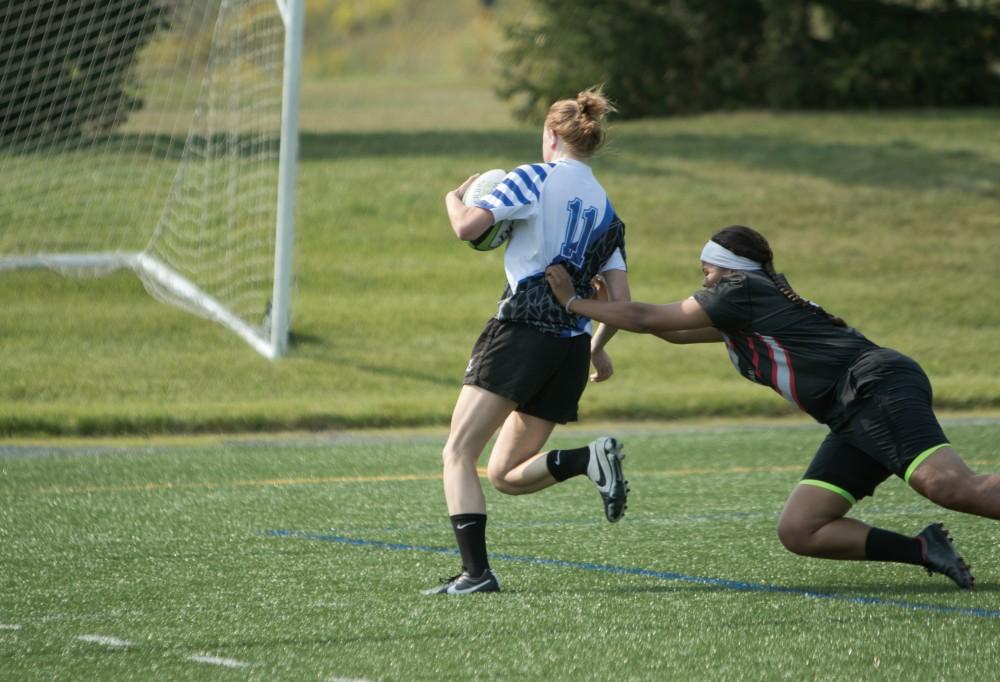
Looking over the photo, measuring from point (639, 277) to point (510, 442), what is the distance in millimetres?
11468

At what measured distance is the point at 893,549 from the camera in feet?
19.0

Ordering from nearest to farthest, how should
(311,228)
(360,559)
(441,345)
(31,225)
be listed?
(360,559), (441,345), (31,225), (311,228)

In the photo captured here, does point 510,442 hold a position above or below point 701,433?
above

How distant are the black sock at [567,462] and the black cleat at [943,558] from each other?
1.43 m

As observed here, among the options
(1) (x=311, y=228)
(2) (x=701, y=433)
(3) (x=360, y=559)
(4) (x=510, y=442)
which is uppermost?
(4) (x=510, y=442)

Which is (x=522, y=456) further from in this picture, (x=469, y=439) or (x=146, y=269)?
(x=146, y=269)

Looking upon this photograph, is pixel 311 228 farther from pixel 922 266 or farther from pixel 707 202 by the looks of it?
pixel 922 266

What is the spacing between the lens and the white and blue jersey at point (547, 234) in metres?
5.61

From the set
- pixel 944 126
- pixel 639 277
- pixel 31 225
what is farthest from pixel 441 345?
pixel 944 126

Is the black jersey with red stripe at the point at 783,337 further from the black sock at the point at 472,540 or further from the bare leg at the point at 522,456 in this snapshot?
the black sock at the point at 472,540

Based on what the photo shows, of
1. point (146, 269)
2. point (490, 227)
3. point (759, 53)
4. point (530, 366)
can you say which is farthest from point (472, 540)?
point (759, 53)

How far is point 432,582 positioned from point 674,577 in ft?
3.44

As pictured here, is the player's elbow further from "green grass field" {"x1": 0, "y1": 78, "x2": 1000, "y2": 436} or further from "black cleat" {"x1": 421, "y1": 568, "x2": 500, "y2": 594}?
"green grass field" {"x1": 0, "y1": 78, "x2": 1000, "y2": 436}

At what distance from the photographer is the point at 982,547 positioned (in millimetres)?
6594
